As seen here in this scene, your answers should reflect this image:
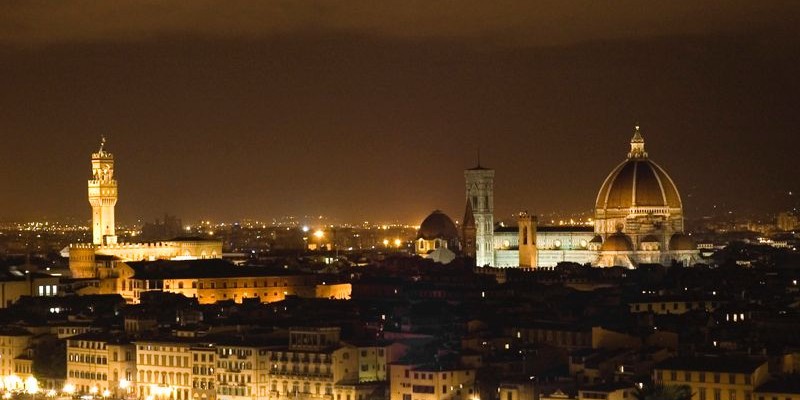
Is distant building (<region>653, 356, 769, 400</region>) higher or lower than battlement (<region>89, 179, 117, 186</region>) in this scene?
lower

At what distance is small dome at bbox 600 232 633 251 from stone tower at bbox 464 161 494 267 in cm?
999

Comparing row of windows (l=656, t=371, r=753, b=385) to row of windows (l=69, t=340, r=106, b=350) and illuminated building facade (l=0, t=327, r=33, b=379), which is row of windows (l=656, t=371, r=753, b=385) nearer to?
row of windows (l=69, t=340, r=106, b=350)

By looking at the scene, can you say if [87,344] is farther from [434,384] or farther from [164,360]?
[434,384]

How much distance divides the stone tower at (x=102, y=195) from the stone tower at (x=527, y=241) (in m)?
23.1

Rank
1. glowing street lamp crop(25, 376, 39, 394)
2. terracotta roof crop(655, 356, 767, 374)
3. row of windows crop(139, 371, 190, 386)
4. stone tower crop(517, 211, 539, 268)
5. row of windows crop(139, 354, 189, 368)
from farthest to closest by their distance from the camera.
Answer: stone tower crop(517, 211, 539, 268) → glowing street lamp crop(25, 376, 39, 394) → row of windows crop(139, 354, 189, 368) → row of windows crop(139, 371, 190, 386) → terracotta roof crop(655, 356, 767, 374)

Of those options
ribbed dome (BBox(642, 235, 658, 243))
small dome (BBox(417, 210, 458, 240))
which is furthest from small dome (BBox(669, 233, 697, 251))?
small dome (BBox(417, 210, 458, 240))

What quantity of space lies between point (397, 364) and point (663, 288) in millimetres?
28915

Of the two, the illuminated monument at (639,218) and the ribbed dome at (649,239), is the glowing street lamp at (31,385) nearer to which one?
the illuminated monument at (639,218)

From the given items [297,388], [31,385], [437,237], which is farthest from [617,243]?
[297,388]

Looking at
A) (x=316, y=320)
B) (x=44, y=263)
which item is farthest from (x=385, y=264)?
(x=316, y=320)

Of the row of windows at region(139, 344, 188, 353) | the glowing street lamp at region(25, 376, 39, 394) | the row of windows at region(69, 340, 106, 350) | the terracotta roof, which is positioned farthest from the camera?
the glowing street lamp at region(25, 376, 39, 394)

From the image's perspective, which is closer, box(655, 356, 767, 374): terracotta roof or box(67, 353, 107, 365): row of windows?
box(655, 356, 767, 374): terracotta roof

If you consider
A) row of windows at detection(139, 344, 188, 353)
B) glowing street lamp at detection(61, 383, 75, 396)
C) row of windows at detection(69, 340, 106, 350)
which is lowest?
glowing street lamp at detection(61, 383, 75, 396)

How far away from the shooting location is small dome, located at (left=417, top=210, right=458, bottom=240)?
123 meters
